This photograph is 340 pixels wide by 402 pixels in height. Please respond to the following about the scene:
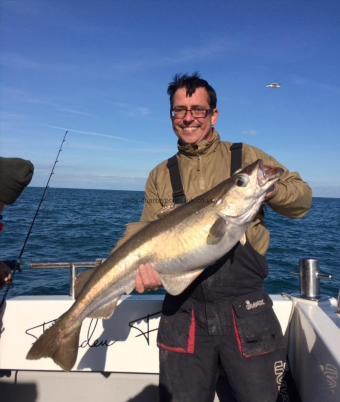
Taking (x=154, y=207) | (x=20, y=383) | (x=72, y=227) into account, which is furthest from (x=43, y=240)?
(x=154, y=207)

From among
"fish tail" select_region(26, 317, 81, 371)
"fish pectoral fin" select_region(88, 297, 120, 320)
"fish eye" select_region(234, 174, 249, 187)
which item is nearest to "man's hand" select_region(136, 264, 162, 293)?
"fish pectoral fin" select_region(88, 297, 120, 320)

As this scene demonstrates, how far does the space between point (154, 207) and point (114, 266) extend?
81 cm

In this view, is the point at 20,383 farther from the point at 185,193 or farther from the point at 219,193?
the point at 219,193

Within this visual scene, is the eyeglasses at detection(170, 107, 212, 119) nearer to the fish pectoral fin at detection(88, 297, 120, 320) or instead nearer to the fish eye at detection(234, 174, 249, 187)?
the fish eye at detection(234, 174, 249, 187)

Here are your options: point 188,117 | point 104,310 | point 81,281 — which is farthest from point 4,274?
point 188,117

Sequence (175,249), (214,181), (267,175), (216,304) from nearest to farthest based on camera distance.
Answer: (267,175) → (175,249) → (216,304) → (214,181)

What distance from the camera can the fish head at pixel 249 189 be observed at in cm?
323

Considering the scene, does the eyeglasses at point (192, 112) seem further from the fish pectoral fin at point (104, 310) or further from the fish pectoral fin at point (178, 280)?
the fish pectoral fin at point (104, 310)

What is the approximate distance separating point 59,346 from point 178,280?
3.90ft

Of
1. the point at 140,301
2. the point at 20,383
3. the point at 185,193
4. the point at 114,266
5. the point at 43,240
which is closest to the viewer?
the point at 114,266

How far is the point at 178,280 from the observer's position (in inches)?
138

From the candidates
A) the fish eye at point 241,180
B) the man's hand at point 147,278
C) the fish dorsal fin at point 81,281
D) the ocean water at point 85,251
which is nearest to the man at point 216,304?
the man's hand at point 147,278

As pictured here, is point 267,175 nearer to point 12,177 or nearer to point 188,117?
point 188,117

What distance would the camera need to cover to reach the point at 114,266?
12.0 ft
